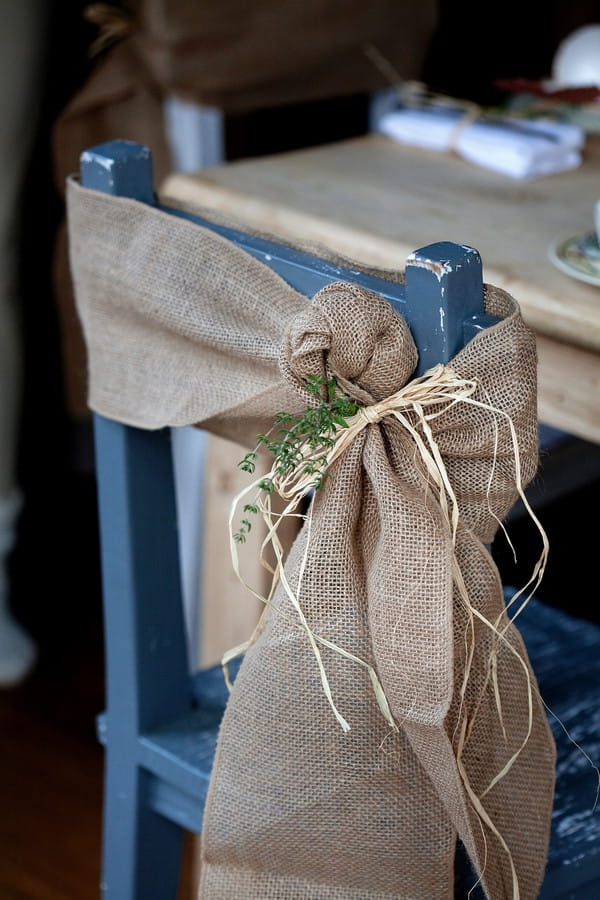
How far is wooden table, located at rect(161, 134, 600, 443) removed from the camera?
89 cm

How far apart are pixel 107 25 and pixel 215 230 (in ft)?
3.72

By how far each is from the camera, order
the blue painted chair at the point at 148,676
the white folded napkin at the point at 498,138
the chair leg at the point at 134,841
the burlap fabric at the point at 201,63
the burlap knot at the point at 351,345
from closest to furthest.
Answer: the burlap knot at the point at 351,345 < the blue painted chair at the point at 148,676 < the chair leg at the point at 134,841 < the white folded napkin at the point at 498,138 < the burlap fabric at the point at 201,63

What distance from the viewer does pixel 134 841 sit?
887 mm

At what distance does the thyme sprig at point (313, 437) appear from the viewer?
541 mm

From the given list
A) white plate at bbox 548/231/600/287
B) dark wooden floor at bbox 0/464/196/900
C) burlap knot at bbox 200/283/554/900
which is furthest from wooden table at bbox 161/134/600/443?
dark wooden floor at bbox 0/464/196/900

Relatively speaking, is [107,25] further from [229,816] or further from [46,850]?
[229,816]

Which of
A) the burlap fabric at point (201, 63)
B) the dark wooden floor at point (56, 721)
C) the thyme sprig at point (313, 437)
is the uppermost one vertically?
the thyme sprig at point (313, 437)

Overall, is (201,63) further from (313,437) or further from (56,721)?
(313,437)

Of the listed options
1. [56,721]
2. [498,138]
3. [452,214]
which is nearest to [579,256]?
[452,214]

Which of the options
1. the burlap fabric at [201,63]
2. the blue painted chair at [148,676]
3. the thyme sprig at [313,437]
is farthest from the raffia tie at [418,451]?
the burlap fabric at [201,63]

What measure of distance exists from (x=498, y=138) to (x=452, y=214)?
203 millimetres

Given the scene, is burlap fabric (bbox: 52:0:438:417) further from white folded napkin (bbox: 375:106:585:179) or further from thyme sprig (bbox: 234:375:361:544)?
thyme sprig (bbox: 234:375:361:544)

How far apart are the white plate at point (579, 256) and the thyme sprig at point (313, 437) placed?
1.37 ft

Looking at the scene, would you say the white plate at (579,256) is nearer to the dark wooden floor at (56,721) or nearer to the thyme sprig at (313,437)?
the thyme sprig at (313,437)
